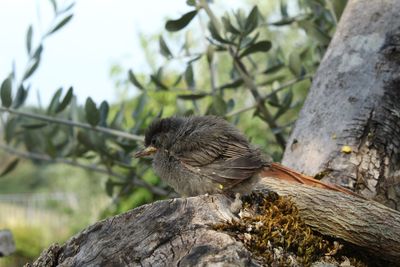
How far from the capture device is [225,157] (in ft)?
8.69

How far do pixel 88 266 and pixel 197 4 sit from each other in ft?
6.46

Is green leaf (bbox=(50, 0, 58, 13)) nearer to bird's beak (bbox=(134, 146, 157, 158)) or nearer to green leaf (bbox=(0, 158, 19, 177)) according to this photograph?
green leaf (bbox=(0, 158, 19, 177))

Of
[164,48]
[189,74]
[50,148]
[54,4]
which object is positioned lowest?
[50,148]

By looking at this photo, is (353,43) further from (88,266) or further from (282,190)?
(88,266)

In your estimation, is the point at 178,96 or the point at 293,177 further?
the point at 178,96

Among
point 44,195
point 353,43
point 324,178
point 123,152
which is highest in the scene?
point 353,43

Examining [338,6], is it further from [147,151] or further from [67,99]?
[67,99]

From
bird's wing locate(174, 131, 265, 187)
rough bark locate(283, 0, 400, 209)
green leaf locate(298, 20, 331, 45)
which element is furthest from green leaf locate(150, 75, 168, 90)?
bird's wing locate(174, 131, 265, 187)

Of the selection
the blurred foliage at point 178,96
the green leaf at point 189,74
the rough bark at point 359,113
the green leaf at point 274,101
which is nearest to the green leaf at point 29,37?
the blurred foliage at point 178,96

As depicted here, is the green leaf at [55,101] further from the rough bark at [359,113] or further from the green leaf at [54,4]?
the rough bark at [359,113]

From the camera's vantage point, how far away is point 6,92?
11.7 ft

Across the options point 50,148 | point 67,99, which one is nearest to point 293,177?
point 67,99

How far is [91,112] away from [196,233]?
1.89 m

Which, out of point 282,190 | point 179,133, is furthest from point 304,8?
point 282,190
